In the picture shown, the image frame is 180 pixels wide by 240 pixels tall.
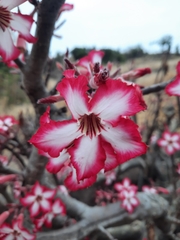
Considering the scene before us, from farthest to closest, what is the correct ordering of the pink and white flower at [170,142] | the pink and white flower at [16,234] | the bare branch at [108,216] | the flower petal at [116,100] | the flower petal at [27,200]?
the pink and white flower at [170,142] < the bare branch at [108,216] < the flower petal at [27,200] < the pink and white flower at [16,234] < the flower petal at [116,100]

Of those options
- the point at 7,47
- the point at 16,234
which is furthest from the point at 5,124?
the point at 7,47

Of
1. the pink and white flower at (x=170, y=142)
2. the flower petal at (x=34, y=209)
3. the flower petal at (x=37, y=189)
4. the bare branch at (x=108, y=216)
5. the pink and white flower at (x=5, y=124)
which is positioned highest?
the pink and white flower at (x=5, y=124)

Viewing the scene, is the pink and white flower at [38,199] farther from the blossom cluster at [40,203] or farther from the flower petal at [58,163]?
the flower petal at [58,163]

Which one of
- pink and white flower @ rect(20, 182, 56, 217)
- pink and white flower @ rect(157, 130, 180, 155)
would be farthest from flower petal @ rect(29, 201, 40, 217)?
pink and white flower @ rect(157, 130, 180, 155)

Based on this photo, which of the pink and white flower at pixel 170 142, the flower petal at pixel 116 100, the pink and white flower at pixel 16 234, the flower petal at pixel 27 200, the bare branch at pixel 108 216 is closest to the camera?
the flower petal at pixel 116 100

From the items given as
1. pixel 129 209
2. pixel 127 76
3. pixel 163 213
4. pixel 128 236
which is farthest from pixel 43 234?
pixel 128 236

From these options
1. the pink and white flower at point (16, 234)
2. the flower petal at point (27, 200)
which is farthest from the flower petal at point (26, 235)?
the flower petal at point (27, 200)

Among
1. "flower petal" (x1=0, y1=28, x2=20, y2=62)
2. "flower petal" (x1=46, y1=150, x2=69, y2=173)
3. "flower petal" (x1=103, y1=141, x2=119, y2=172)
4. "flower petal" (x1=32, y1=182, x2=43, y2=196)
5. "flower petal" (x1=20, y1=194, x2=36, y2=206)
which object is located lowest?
"flower petal" (x1=20, y1=194, x2=36, y2=206)

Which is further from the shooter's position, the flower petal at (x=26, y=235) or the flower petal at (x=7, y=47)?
the flower petal at (x=26, y=235)

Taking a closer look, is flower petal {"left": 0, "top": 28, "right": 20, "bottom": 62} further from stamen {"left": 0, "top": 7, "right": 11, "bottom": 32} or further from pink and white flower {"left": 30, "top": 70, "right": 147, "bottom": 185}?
pink and white flower {"left": 30, "top": 70, "right": 147, "bottom": 185}

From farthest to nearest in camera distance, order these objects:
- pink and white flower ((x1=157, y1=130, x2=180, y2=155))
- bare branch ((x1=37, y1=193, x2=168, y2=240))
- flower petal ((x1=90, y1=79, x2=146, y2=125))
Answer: pink and white flower ((x1=157, y1=130, x2=180, y2=155))
bare branch ((x1=37, y1=193, x2=168, y2=240))
flower petal ((x1=90, y1=79, x2=146, y2=125))
